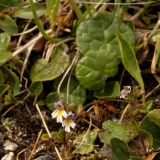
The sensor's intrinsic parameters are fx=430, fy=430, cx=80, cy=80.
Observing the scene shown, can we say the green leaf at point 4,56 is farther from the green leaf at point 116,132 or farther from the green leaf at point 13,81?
the green leaf at point 116,132

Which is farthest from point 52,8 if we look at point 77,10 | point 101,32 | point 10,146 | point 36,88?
point 10,146

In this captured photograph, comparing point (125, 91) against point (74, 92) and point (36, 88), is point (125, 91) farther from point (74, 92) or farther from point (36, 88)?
point (36, 88)

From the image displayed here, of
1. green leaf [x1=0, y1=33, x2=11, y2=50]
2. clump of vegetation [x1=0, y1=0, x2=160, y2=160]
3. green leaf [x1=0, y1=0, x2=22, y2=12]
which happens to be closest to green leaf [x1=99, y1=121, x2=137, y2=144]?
clump of vegetation [x1=0, y1=0, x2=160, y2=160]

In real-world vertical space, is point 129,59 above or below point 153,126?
above

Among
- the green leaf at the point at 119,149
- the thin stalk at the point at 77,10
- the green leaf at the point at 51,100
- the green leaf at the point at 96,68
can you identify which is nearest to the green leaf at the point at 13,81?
the green leaf at the point at 51,100

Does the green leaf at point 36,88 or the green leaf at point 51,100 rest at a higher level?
the green leaf at point 36,88
